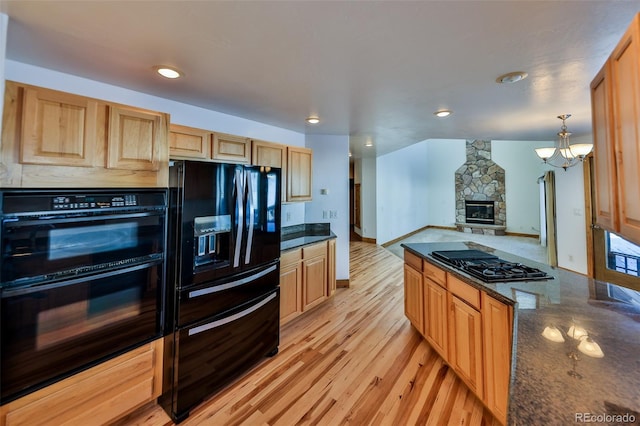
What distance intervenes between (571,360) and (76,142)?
2.44 m

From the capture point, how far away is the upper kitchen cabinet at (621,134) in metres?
0.97

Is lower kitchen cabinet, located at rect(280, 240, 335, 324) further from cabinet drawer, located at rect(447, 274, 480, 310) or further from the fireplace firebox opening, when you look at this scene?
the fireplace firebox opening

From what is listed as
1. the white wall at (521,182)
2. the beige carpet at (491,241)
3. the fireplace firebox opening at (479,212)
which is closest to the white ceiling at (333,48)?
the beige carpet at (491,241)

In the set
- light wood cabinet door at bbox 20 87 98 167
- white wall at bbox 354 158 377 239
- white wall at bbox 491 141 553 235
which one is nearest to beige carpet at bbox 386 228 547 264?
white wall at bbox 491 141 553 235

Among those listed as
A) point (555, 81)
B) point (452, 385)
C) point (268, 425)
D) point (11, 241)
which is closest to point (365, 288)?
point (452, 385)

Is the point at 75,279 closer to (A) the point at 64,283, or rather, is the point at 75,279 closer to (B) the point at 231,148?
(A) the point at 64,283

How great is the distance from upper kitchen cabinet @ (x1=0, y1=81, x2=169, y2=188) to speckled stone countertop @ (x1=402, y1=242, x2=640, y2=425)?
6.86 ft

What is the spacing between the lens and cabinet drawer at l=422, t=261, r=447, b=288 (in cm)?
214

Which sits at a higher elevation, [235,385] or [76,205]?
[76,205]

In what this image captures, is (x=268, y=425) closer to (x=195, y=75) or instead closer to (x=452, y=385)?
(x=452, y=385)

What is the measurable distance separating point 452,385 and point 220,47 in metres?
2.86

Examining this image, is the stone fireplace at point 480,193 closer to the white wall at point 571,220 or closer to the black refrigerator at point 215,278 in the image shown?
the white wall at point 571,220

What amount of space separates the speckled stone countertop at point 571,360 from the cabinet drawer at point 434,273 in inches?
21.4

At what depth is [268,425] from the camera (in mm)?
1676
